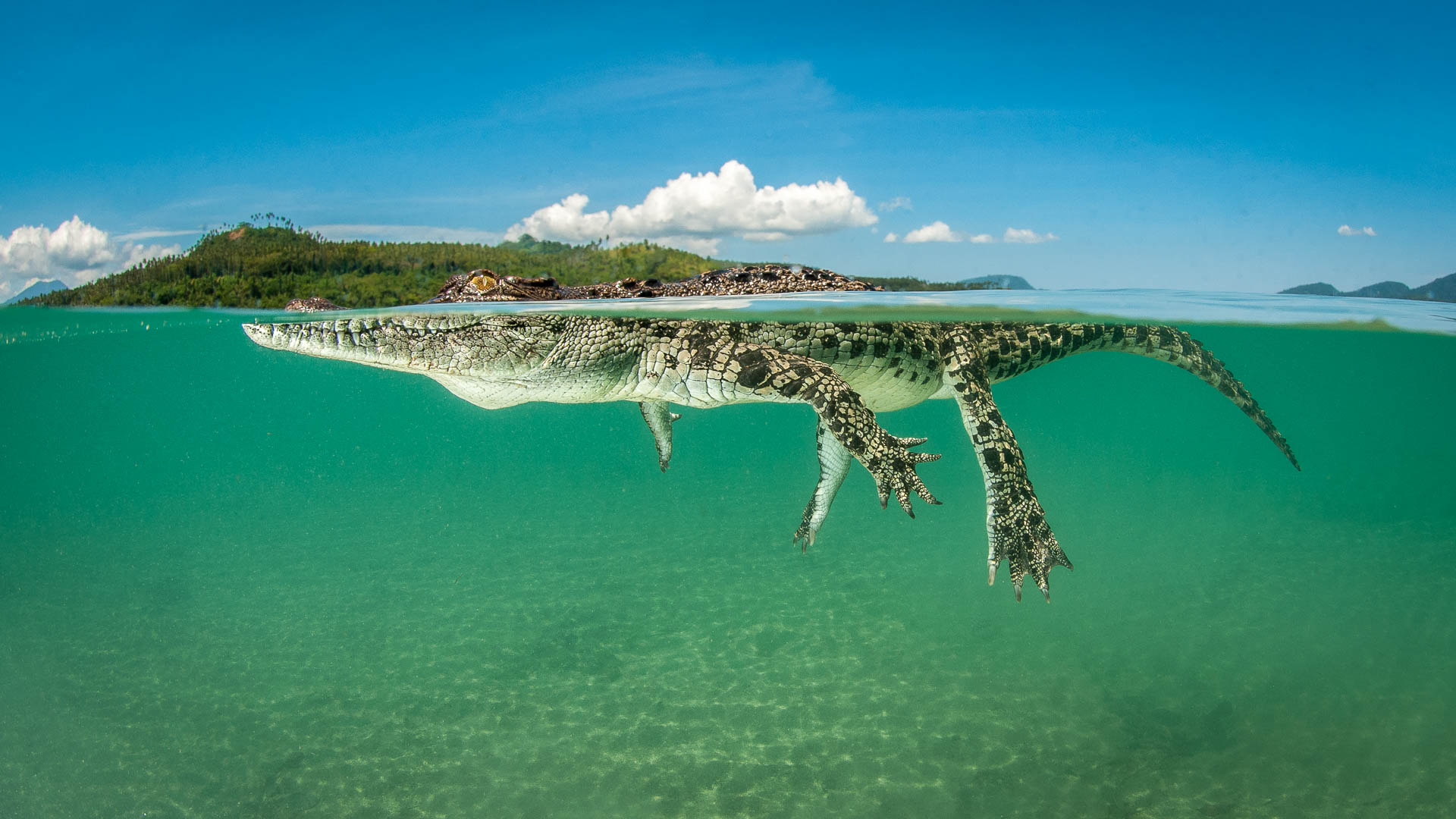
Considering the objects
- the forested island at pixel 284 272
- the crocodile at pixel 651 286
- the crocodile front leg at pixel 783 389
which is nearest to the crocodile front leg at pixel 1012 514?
the crocodile front leg at pixel 783 389

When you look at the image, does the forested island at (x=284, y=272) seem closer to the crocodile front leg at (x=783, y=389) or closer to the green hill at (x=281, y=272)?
the green hill at (x=281, y=272)

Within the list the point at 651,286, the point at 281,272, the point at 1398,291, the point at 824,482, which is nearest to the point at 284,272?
the point at 281,272

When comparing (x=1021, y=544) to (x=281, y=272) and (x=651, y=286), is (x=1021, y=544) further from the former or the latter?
(x=281, y=272)

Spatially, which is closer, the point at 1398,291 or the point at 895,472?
the point at 895,472

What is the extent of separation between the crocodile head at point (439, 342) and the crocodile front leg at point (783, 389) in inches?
30.5

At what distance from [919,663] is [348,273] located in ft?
30.6

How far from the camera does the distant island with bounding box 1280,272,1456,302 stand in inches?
383

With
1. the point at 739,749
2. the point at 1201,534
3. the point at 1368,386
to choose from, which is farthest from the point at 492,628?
the point at 1368,386

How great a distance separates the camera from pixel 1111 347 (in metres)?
7.05

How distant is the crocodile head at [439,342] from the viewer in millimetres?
4664

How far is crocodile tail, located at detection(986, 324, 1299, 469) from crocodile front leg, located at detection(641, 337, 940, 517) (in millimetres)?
2318

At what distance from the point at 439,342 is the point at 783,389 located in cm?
222

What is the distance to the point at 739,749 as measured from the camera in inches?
230

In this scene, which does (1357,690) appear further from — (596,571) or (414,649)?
(414,649)
